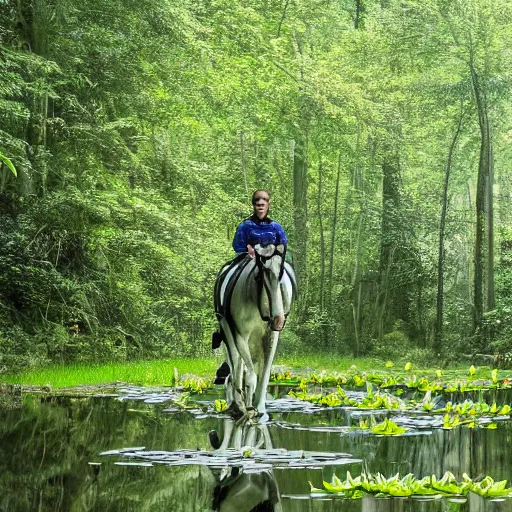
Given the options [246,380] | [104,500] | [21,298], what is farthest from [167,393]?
[104,500]

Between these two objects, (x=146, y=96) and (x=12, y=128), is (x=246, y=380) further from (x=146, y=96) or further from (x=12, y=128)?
(x=146, y=96)

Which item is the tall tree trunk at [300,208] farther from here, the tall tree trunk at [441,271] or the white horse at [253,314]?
the white horse at [253,314]

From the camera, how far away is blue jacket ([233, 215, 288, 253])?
13297 mm

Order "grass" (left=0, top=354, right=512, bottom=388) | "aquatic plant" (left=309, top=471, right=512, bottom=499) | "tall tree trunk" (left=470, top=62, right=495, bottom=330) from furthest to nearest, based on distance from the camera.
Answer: "tall tree trunk" (left=470, top=62, right=495, bottom=330) → "grass" (left=0, top=354, right=512, bottom=388) → "aquatic plant" (left=309, top=471, right=512, bottom=499)

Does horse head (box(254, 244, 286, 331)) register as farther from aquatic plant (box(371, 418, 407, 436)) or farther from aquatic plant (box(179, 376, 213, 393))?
aquatic plant (box(179, 376, 213, 393))

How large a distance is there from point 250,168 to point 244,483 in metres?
27.5

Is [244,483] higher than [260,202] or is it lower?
lower

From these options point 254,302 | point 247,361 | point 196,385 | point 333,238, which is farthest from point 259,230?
point 333,238

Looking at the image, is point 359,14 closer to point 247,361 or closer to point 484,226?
point 484,226

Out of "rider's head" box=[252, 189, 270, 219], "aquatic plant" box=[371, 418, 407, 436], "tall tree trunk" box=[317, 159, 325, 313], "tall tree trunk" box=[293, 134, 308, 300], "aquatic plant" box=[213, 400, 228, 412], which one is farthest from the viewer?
"tall tree trunk" box=[317, 159, 325, 313]

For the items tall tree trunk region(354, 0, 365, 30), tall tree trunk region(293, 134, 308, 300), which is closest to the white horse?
tall tree trunk region(293, 134, 308, 300)

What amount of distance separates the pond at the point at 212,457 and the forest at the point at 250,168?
8502mm

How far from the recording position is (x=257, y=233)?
13.3 metres

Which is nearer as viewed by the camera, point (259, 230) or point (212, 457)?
point (212, 457)
